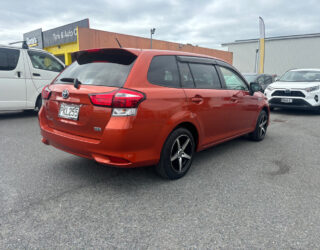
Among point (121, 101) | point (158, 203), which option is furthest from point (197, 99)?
point (158, 203)

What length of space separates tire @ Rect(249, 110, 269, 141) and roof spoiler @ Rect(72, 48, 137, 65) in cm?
332

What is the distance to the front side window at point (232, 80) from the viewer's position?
14.4ft

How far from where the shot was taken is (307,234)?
2.28 meters

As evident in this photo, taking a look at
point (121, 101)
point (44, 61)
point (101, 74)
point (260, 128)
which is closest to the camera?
point (121, 101)

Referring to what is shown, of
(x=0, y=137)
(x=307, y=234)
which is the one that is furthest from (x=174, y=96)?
(x=0, y=137)

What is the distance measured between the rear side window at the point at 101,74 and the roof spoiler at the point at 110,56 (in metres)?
0.05

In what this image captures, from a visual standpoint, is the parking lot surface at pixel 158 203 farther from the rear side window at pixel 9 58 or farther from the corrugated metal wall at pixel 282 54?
the corrugated metal wall at pixel 282 54

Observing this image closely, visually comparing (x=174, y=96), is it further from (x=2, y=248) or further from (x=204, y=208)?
(x=2, y=248)

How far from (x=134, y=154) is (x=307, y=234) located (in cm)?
174

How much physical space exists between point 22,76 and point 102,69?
5091mm

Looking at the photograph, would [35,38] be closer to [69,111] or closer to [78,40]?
[78,40]

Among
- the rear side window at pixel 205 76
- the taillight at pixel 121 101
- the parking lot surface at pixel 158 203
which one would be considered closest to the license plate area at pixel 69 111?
the taillight at pixel 121 101

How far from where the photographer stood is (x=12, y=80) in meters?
6.97

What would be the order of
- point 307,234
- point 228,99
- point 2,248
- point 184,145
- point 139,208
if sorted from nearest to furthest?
point 2,248 < point 307,234 < point 139,208 < point 184,145 < point 228,99
